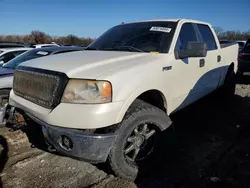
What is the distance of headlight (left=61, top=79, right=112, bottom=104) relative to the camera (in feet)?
6.87

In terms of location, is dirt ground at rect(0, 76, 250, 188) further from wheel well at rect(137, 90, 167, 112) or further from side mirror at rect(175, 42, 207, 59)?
side mirror at rect(175, 42, 207, 59)

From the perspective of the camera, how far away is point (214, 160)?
2.93 metres

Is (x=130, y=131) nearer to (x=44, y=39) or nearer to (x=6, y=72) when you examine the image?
(x=6, y=72)

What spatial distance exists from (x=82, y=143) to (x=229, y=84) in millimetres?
4426

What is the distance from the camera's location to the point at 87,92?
211 centimetres

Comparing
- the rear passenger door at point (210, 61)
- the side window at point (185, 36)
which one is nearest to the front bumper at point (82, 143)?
the side window at point (185, 36)

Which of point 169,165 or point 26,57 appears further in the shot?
point 26,57

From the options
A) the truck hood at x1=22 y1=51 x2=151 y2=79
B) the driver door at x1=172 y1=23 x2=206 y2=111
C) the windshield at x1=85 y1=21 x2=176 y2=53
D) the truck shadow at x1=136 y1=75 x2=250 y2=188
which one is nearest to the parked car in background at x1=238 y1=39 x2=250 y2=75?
the truck shadow at x1=136 y1=75 x2=250 y2=188

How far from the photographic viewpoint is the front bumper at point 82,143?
205 cm

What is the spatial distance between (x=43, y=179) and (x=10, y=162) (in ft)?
2.23

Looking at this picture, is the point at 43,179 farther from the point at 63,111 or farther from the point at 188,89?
the point at 188,89

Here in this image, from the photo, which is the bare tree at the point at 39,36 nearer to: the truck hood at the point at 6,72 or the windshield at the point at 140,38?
the truck hood at the point at 6,72

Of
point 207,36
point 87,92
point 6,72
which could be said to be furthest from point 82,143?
point 207,36

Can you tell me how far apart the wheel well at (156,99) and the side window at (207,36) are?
174 cm
